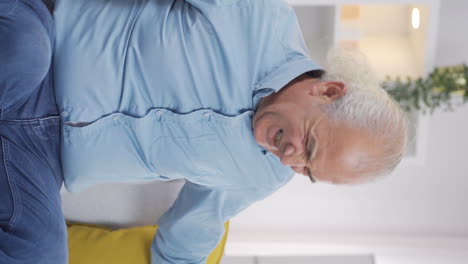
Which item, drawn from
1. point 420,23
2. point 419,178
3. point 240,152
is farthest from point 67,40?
point 419,178

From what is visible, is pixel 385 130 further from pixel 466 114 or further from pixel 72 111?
pixel 466 114

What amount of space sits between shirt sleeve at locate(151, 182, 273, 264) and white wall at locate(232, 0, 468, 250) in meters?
1.08

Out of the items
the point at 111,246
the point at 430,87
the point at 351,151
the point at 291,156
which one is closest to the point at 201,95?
the point at 291,156

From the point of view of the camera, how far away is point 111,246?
1.90m

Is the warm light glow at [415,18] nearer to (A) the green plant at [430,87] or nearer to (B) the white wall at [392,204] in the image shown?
(A) the green plant at [430,87]

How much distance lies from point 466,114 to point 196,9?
68.5 inches

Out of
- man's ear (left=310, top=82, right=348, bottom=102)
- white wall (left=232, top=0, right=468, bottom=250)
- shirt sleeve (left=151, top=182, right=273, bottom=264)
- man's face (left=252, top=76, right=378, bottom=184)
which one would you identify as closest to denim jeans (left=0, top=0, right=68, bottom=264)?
shirt sleeve (left=151, top=182, right=273, bottom=264)

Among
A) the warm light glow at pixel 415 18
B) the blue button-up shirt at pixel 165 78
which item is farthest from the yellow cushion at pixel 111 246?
the warm light glow at pixel 415 18

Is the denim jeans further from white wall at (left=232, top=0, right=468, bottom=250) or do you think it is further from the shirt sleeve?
white wall at (left=232, top=0, right=468, bottom=250)

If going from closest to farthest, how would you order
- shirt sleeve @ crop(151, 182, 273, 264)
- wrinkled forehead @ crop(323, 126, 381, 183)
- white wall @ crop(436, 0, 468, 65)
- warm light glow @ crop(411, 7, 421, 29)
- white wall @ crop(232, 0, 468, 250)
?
wrinkled forehead @ crop(323, 126, 381, 183) < shirt sleeve @ crop(151, 182, 273, 264) < warm light glow @ crop(411, 7, 421, 29) < white wall @ crop(436, 0, 468, 65) < white wall @ crop(232, 0, 468, 250)

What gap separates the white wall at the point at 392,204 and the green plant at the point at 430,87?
14.3 inches

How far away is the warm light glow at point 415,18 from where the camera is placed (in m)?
2.29

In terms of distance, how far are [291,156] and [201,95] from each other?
0.26m

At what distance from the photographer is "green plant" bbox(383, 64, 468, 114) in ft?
7.52
